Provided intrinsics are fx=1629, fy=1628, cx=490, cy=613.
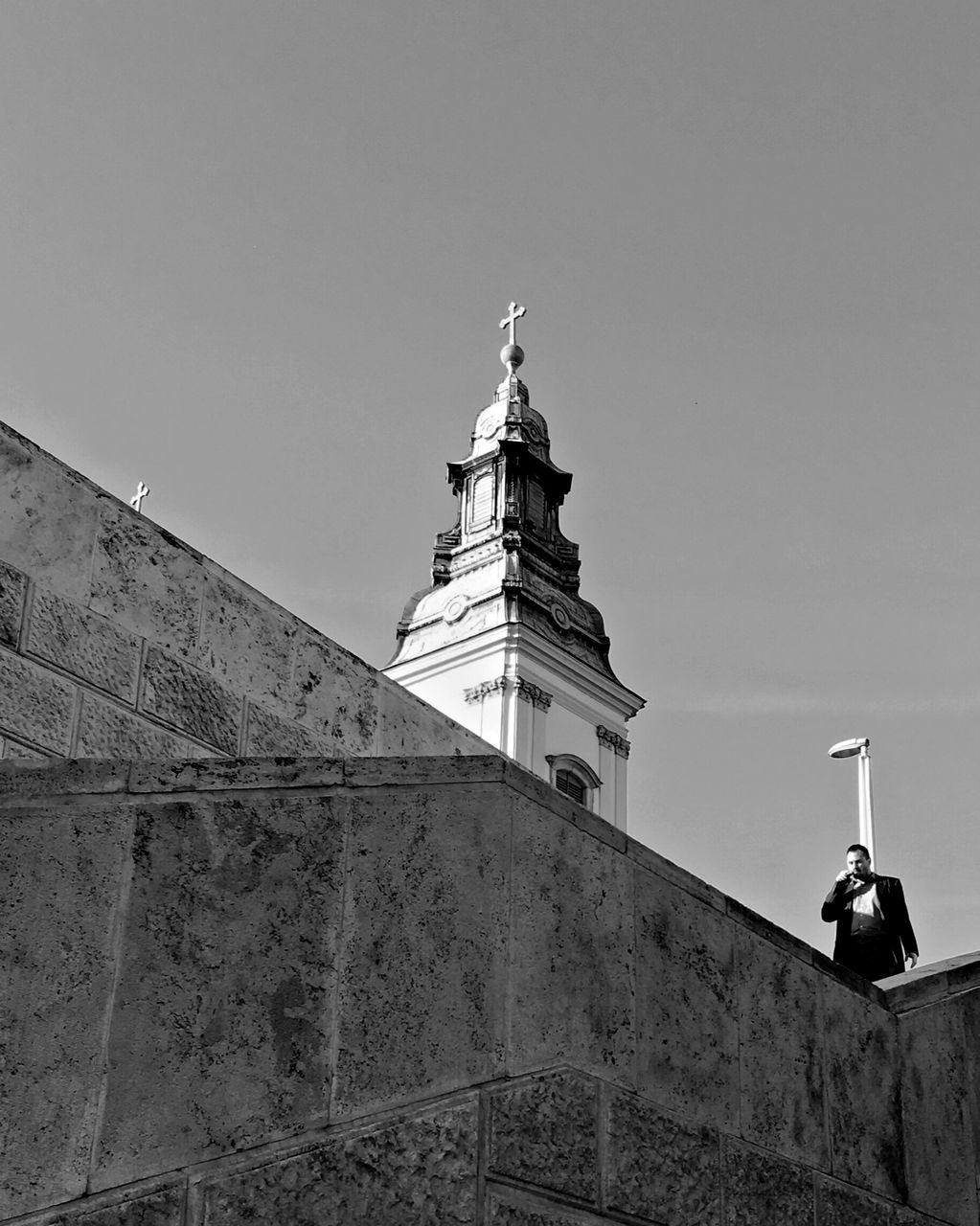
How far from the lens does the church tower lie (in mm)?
45969

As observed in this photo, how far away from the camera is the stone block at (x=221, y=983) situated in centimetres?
347

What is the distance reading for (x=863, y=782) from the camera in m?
22.2

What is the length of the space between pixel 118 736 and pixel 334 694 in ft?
4.87

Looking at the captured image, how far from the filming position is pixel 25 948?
3469 mm

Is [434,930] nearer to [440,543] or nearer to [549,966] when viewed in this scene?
[549,966]

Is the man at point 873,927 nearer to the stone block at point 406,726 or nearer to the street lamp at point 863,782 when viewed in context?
the stone block at point 406,726

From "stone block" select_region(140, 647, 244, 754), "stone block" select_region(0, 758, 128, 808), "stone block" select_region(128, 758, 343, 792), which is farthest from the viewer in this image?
"stone block" select_region(140, 647, 244, 754)

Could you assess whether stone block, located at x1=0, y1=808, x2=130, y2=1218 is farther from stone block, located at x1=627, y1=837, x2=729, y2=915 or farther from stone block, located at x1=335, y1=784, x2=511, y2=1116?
stone block, located at x1=627, y1=837, x2=729, y2=915

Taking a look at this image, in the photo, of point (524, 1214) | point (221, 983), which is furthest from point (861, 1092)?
point (221, 983)

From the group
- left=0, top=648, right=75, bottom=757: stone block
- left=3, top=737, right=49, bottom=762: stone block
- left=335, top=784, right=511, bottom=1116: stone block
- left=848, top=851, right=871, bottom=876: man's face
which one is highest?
left=848, top=851, right=871, bottom=876: man's face

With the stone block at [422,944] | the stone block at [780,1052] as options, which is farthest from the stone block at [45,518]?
the stone block at [780,1052]

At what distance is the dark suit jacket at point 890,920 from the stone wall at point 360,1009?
174 inches

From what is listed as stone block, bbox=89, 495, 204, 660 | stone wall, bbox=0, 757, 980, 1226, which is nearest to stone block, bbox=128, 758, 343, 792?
stone wall, bbox=0, 757, 980, 1226

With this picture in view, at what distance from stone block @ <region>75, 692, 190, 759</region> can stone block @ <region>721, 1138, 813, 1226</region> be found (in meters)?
2.78
